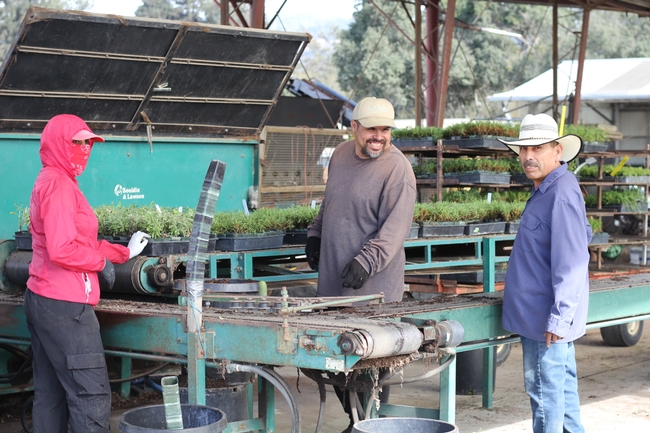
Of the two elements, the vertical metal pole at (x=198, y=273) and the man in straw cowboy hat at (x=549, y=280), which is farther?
the man in straw cowboy hat at (x=549, y=280)

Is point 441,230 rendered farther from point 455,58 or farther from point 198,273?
point 455,58

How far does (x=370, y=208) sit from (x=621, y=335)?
5.54 meters

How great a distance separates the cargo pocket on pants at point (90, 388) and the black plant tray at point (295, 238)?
6.61 feet

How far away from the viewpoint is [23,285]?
5.29m

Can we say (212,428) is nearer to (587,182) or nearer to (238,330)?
(238,330)

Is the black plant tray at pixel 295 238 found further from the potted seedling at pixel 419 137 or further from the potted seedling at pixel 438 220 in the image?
the potted seedling at pixel 419 137

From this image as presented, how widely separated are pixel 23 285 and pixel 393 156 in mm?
2325

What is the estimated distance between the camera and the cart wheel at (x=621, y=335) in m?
9.39

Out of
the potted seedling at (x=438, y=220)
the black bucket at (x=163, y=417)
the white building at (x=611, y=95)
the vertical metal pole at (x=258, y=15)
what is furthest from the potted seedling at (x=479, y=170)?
the white building at (x=611, y=95)

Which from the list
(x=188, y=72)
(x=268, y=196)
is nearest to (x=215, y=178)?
(x=188, y=72)

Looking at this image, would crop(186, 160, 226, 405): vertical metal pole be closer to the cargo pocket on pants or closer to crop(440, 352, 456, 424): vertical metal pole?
the cargo pocket on pants

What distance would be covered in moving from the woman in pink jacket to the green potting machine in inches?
9.8

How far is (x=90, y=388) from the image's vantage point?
4.10 metres

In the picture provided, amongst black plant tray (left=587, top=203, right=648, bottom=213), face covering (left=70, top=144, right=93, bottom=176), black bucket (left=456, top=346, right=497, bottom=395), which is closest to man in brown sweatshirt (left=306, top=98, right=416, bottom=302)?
face covering (left=70, top=144, right=93, bottom=176)
